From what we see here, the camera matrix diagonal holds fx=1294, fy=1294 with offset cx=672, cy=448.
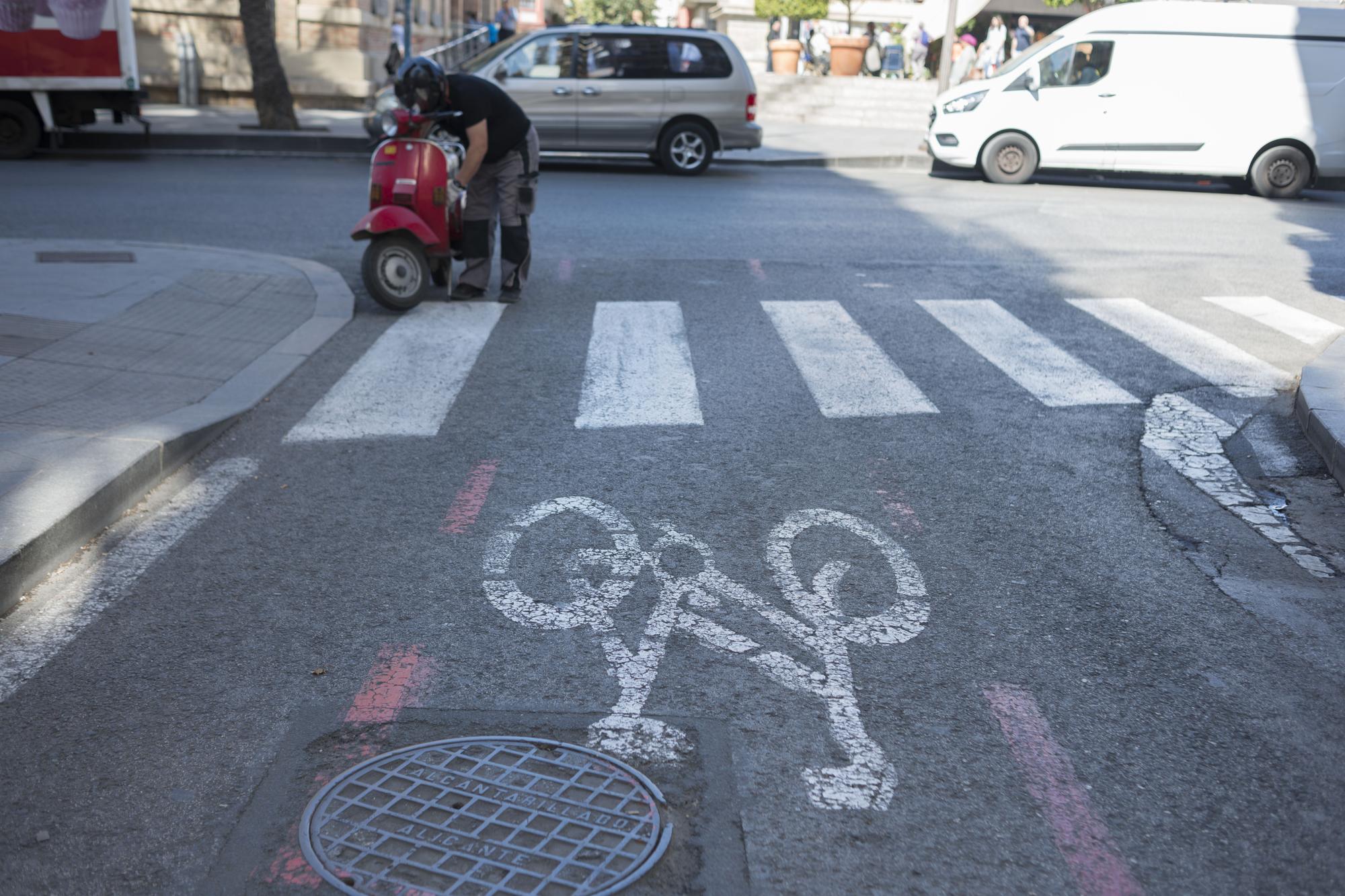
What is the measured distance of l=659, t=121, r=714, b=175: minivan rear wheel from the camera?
58.2 ft

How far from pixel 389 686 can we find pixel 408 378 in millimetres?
3676

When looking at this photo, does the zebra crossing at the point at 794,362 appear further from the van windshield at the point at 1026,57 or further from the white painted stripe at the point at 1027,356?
the van windshield at the point at 1026,57

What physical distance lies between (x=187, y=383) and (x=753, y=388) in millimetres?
2944

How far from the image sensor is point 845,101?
3067 centimetres

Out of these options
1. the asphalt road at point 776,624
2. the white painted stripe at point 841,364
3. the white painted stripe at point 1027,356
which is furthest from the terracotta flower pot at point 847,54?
the asphalt road at point 776,624

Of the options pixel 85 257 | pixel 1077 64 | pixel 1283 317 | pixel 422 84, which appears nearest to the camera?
pixel 422 84

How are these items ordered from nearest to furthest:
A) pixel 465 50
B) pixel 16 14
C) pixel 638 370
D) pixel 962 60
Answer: pixel 638 370
pixel 16 14
pixel 962 60
pixel 465 50

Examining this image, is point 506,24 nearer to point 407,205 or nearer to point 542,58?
Result: point 542,58

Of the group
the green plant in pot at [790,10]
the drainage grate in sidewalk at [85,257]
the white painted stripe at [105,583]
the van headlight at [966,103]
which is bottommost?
the white painted stripe at [105,583]

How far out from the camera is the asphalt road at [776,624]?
2955 millimetres

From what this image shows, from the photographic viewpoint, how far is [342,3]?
26.9m

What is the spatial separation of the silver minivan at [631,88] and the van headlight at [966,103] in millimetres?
2646

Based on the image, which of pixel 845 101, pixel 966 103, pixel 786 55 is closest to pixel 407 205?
pixel 966 103

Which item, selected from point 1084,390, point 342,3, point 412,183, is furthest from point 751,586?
point 342,3
